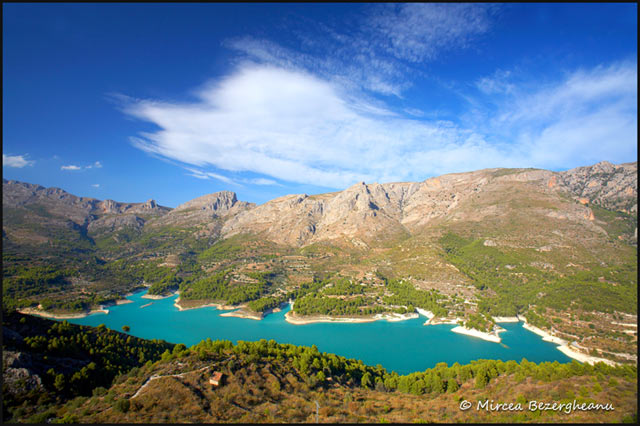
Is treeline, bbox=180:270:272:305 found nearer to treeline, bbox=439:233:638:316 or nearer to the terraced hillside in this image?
the terraced hillside

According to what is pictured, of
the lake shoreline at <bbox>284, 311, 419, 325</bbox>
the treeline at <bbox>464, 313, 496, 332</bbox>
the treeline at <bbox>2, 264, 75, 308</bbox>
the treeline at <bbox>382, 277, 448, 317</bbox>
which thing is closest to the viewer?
the treeline at <bbox>464, 313, 496, 332</bbox>

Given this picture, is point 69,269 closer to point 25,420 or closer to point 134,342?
point 134,342

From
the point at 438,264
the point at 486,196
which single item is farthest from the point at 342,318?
the point at 486,196

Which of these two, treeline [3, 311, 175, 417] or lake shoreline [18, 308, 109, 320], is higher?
treeline [3, 311, 175, 417]

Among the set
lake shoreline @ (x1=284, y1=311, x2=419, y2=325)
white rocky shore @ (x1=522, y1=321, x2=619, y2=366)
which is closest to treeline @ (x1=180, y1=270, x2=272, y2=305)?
lake shoreline @ (x1=284, y1=311, x2=419, y2=325)

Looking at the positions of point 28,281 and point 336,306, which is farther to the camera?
point 28,281

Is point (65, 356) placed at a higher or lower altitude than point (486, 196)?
lower

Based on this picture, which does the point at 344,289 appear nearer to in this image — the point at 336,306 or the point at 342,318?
the point at 336,306
